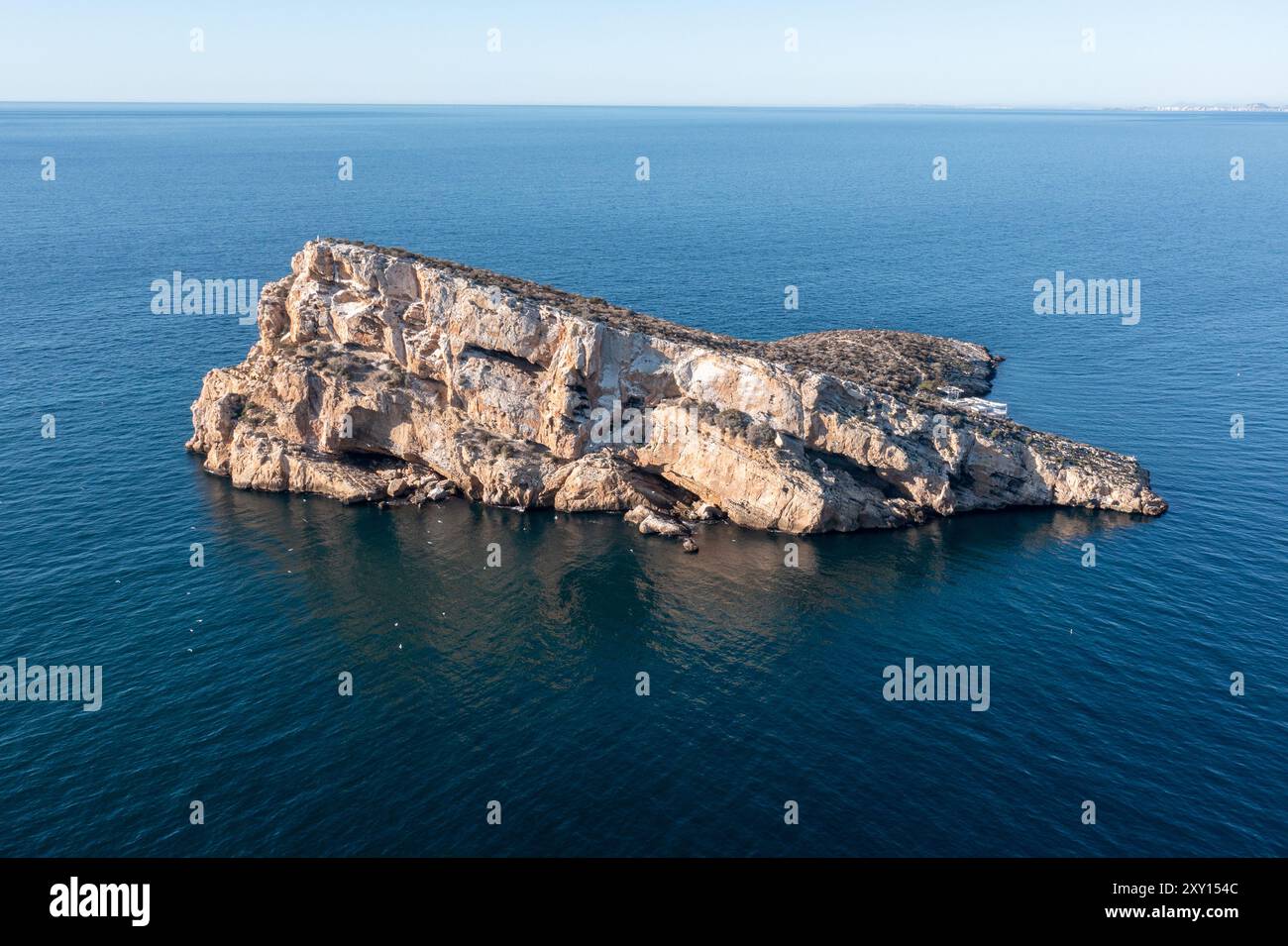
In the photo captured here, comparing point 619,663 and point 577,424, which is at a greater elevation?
point 577,424

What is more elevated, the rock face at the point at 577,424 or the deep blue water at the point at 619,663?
the rock face at the point at 577,424

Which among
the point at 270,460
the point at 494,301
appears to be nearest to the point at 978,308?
the point at 494,301

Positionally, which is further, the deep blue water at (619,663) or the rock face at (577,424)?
the rock face at (577,424)

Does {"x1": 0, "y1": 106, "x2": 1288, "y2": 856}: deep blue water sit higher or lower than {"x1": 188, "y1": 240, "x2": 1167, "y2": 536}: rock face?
lower

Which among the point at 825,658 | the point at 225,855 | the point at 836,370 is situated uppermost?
the point at 836,370

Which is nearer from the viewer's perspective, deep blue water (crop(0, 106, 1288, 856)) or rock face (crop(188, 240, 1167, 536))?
deep blue water (crop(0, 106, 1288, 856))

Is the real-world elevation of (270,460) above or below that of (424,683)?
above

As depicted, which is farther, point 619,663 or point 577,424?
point 577,424

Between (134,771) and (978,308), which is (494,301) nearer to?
(134,771)
